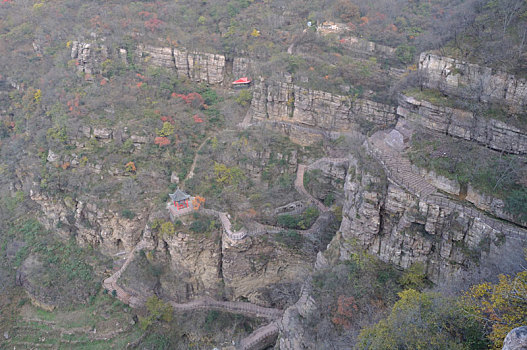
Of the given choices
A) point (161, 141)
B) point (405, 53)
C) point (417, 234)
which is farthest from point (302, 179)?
point (405, 53)

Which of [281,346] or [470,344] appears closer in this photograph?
[470,344]

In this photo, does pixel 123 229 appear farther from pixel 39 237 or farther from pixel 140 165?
pixel 39 237

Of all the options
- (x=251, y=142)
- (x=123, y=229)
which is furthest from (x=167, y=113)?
(x=123, y=229)

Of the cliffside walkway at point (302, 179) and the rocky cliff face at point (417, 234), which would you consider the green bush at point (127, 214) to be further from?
the rocky cliff face at point (417, 234)

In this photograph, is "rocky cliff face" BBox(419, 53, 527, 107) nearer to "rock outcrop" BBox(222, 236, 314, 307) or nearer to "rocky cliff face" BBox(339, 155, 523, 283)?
"rocky cliff face" BBox(339, 155, 523, 283)

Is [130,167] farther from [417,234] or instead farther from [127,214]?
[417,234]

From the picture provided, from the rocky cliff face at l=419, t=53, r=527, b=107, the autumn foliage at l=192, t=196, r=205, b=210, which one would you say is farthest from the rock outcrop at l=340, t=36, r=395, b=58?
the autumn foliage at l=192, t=196, r=205, b=210
